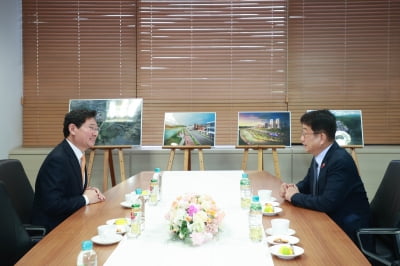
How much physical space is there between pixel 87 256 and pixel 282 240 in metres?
0.81

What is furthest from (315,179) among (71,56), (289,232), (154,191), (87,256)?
(71,56)

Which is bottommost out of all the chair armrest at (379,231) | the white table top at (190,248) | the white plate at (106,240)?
the chair armrest at (379,231)

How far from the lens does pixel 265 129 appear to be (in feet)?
15.7

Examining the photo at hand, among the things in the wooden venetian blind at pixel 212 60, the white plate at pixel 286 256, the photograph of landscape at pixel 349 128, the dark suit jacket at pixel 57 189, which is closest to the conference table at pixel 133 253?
the white plate at pixel 286 256

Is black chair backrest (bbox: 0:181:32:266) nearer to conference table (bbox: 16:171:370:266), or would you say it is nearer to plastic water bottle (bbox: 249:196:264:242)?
conference table (bbox: 16:171:370:266)

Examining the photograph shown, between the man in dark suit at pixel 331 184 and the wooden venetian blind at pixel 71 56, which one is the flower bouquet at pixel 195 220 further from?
the wooden venetian blind at pixel 71 56

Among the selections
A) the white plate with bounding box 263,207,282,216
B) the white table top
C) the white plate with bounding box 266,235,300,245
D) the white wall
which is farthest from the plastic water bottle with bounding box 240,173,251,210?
the white wall

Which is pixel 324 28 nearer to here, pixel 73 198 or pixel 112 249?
pixel 73 198

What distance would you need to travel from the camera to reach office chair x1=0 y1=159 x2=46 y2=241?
253 cm

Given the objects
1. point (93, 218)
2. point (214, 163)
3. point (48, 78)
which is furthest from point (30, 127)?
point (93, 218)

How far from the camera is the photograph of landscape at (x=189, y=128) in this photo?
477 centimetres

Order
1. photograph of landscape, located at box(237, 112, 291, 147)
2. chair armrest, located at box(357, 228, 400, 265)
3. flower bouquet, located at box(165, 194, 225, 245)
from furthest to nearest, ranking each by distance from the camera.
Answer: photograph of landscape, located at box(237, 112, 291, 147) → chair armrest, located at box(357, 228, 400, 265) → flower bouquet, located at box(165, 194, 225, 245)

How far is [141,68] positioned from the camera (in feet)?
17.2

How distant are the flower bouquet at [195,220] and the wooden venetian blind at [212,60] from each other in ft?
11.2
